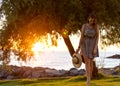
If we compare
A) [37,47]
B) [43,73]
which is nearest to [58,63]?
[43,73]

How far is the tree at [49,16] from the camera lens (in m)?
20.1

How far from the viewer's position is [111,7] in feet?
69.1

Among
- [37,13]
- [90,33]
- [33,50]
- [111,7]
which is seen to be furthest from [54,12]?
[90,33]

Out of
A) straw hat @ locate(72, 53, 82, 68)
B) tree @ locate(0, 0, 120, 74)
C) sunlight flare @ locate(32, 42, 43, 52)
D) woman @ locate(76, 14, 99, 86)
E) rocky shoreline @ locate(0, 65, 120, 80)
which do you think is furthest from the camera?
rocky shoreline @ locate(0, 65, 120, 80)

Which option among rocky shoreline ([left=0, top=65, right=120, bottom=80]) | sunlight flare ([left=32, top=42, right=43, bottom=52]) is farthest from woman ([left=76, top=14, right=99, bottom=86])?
rocky shoreline ([left=0, top=65, right=120, bottom=80])

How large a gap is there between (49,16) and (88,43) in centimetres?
730

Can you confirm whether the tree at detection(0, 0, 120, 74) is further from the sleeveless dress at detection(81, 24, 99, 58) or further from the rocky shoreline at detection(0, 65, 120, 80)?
the rocky shoreline at detection(0, 65, 120, 80)

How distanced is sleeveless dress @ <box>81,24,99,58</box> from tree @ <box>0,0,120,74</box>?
20.6 ft

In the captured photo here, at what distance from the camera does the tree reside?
2008 centimetres

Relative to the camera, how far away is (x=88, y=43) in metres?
13.6

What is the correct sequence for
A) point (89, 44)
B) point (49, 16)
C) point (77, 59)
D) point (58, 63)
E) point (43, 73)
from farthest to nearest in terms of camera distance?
point (58, 63), point (43, 73), point (49, 16), point (77, 59), point (89, 44)

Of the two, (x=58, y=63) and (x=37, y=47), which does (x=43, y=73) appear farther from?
(x=58, y=63)

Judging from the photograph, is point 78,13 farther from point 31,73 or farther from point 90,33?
point 31,73

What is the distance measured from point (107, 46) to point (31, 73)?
18.6 meters
